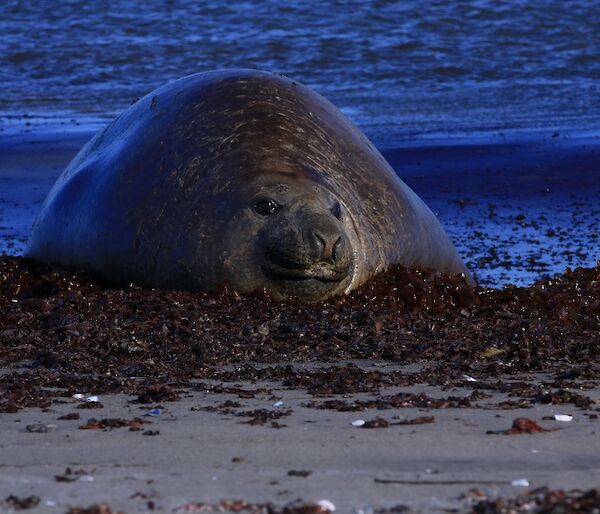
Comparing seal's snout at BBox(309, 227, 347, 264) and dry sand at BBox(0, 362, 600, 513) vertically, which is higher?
dry sand at BBox(0, 362, 600, 513)

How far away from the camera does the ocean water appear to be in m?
18.3

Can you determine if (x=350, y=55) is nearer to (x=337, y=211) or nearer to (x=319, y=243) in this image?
(x=337, y=211)

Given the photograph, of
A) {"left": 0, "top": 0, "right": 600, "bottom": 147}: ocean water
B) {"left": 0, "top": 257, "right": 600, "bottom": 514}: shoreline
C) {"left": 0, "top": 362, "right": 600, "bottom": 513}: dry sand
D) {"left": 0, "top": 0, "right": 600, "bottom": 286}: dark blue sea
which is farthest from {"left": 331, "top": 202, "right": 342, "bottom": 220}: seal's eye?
{"left": 0, "top": 0, "right": 600, "bottom": 147}: ocean water

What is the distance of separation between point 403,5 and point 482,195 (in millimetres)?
14932

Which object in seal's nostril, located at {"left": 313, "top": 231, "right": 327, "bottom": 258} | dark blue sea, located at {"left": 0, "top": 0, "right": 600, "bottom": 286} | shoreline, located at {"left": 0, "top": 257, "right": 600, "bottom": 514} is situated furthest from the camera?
dark blue sea, located at {"left": 0, "top": 0, "right": 600, "bottom": 286}

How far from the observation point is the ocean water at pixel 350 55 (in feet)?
60.1

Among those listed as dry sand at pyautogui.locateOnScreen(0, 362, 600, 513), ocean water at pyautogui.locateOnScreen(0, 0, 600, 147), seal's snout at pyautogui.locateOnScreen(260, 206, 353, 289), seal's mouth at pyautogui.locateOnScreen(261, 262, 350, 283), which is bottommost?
ocean water at pyautogui.locateOnScreen(0, 0, 600, 147)

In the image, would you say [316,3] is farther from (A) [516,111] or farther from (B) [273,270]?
(B) [273,270]

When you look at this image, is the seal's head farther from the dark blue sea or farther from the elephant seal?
the dark blue sea

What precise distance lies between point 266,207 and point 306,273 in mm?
414

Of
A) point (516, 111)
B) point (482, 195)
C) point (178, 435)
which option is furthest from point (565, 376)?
point (516, 111)

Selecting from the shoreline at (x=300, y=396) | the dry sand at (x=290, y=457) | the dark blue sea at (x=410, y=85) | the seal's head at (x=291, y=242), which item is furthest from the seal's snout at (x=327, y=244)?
the dark blue sea at (x=410, y=85)

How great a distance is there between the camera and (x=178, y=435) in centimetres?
414

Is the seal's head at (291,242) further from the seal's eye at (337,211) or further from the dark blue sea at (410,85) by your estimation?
the dark blue sea at (410,85)
